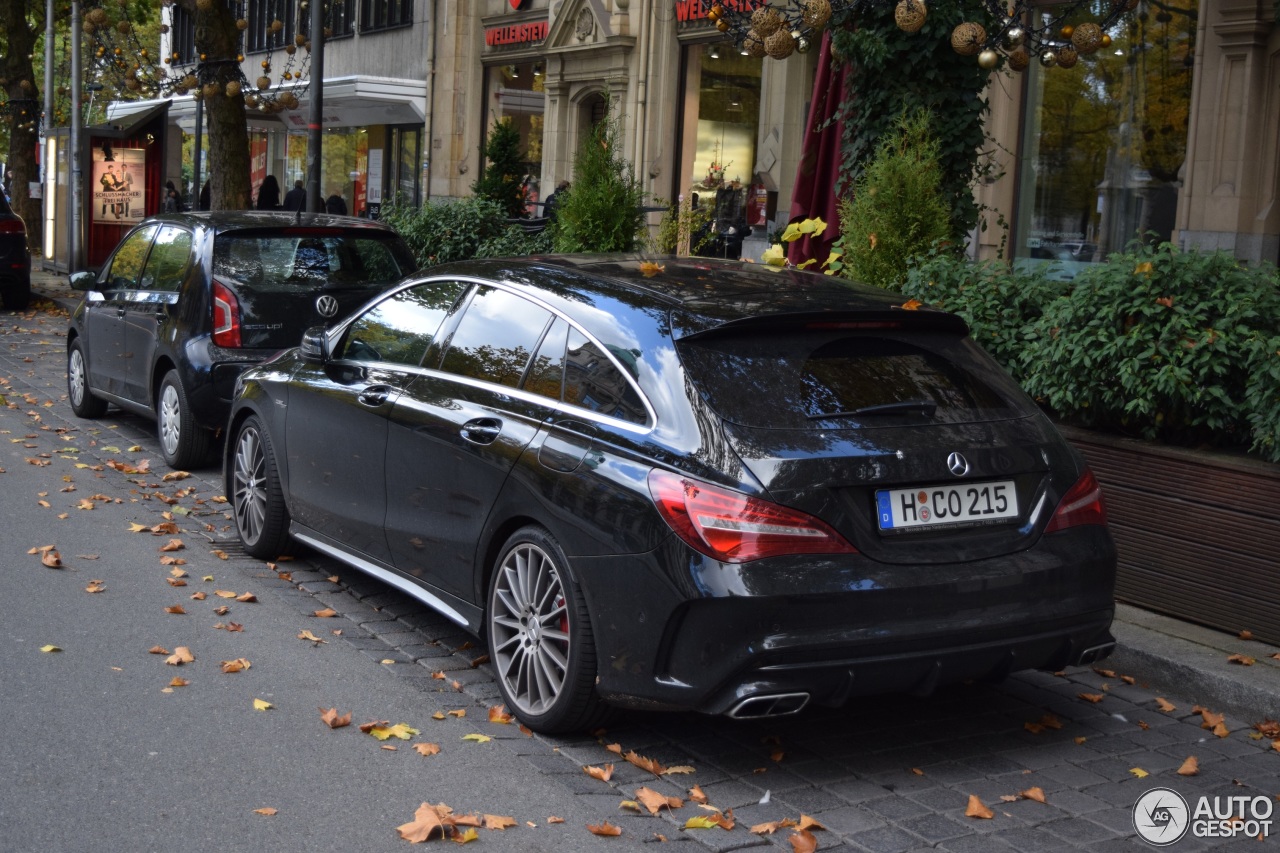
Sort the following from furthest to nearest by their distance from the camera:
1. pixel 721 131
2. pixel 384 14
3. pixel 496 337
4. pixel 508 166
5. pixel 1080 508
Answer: pixel 384 14
pixel 721 131
pixel 508 166
pixel 496 337
pixel 1080 508

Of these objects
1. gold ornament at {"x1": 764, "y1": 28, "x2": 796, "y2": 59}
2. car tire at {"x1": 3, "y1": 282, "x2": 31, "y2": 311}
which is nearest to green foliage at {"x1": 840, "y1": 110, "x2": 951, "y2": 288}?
gold ornament at {"x1": 764, "y1": 28, "x2": 796, "y2": 59}

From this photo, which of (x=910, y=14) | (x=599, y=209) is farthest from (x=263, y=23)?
(x=910, y=14)

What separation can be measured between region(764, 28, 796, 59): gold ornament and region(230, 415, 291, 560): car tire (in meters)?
4.11

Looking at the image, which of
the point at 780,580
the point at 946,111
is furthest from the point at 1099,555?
the point at 946,111

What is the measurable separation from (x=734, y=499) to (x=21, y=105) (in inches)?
1203

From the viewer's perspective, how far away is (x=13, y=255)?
71.2ft

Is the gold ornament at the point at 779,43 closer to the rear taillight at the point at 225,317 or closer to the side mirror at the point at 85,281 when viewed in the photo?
the rear taillight at the point at 225,317

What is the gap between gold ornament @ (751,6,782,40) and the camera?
9430 millimetres

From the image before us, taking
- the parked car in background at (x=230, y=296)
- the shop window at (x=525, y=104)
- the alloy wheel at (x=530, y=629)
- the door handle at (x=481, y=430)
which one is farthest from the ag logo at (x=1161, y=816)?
the shop window at (x=525, y=104)

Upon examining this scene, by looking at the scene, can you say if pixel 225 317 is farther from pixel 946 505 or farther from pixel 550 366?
pixel 946 505

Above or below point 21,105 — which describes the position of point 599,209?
below

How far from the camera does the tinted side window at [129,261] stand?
1112cm

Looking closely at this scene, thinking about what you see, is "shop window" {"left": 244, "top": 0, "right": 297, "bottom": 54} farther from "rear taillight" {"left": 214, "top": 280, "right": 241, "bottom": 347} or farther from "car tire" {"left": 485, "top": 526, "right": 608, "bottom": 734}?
"car tire" {"left": 485, "top": 526, "right": 608, "bottom": 734}

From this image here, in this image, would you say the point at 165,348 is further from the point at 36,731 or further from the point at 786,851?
the point at 786,851
